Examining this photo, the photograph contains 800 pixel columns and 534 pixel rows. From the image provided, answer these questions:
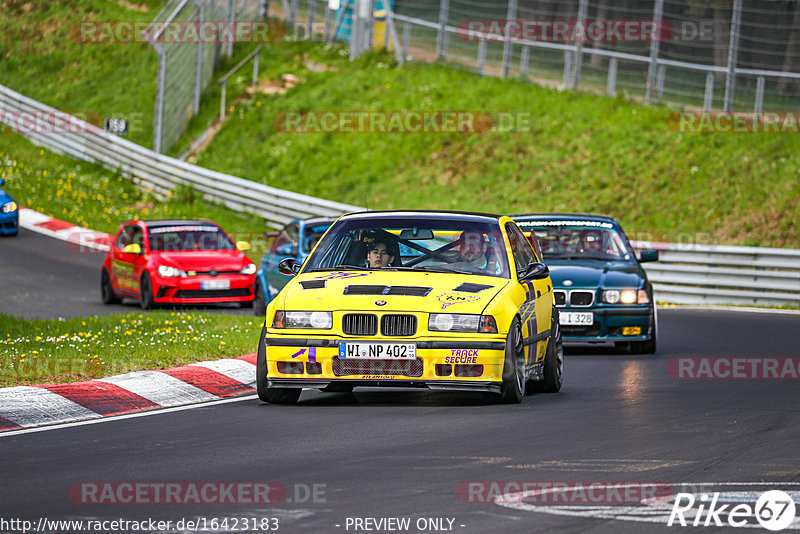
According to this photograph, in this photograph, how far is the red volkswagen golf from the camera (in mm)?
22609

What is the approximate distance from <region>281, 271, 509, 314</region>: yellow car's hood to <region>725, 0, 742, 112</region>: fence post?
2201 centimetres

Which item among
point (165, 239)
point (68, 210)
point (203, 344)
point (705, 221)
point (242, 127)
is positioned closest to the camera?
point (203, 344)

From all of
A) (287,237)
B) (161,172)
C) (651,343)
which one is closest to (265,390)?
(651,343)

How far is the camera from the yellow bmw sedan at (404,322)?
1063 cm

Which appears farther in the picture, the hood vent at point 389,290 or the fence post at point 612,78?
the fence post at point 612,78

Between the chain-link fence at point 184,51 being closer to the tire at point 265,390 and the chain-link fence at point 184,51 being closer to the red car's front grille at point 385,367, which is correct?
A: the tire at point 265,390

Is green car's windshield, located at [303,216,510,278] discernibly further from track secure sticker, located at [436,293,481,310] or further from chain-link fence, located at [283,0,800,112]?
chain-link fence, located at [283,0,800,112]

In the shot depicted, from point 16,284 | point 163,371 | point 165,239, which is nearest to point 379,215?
point 163,371

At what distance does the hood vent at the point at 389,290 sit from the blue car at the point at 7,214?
22.8 metres

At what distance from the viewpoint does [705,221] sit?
101 feet

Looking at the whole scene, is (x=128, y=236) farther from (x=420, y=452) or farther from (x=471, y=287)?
(x=420, y=452)

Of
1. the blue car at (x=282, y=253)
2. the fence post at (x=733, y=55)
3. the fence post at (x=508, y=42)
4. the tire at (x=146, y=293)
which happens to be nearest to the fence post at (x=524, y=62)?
the fence post at (x=508, y=42)

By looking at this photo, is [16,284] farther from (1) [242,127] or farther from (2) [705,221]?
(1) [242,127]

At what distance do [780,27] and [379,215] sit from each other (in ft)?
68.4
